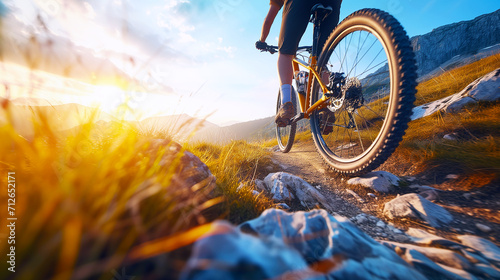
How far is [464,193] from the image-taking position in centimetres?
160

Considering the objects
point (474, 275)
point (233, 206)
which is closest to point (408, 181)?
point (474, 275)

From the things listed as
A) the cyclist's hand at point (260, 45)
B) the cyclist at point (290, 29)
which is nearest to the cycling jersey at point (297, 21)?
the cyclist at point (290, 29)

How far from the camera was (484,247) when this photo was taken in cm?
97

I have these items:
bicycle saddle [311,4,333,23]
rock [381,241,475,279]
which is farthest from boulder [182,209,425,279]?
bicycle saddle [311,4,333,23]

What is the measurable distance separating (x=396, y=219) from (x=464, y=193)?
769 millimetres

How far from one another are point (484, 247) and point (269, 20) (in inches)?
142

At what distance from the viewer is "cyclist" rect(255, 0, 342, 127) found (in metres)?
2.46

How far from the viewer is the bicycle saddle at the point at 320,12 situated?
2475 mm

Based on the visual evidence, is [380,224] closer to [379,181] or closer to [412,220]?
[412,220]

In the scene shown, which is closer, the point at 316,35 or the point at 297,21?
→ the point at 297,21

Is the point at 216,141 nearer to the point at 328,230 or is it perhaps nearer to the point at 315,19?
the point at 315,19

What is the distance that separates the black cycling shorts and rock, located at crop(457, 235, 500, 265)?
2645 millimetres

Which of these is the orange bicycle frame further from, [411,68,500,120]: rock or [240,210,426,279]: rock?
[411,68,500,120]: rock

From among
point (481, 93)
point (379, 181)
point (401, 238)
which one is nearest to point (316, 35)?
point (379, 181)
